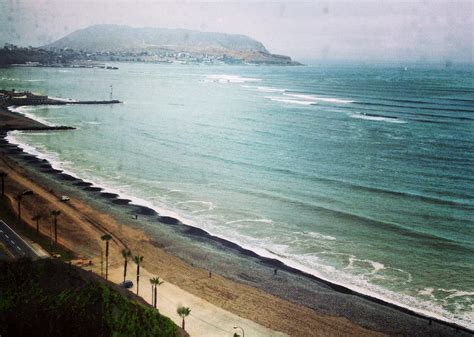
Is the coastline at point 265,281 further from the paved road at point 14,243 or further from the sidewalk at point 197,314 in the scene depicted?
the paved road at point 14,243

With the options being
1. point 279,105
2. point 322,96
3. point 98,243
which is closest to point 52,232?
point 98,243

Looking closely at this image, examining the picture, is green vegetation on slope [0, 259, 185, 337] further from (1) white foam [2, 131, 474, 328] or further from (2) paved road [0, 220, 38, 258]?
(1) white foam [2, 131, 474, 328]

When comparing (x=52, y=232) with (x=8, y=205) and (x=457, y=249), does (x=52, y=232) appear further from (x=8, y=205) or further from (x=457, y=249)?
(x=457, y=249)

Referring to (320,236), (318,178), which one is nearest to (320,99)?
(318,178)

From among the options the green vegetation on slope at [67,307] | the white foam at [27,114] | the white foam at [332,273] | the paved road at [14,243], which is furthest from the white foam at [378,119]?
the green vegetation on slope at [67,307]

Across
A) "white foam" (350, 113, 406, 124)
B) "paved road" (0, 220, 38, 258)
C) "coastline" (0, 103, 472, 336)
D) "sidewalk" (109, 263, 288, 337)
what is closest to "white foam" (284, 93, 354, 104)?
"white foam" (350, 113, 406, 124)

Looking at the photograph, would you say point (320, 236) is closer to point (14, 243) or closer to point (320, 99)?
point (14, 243)
